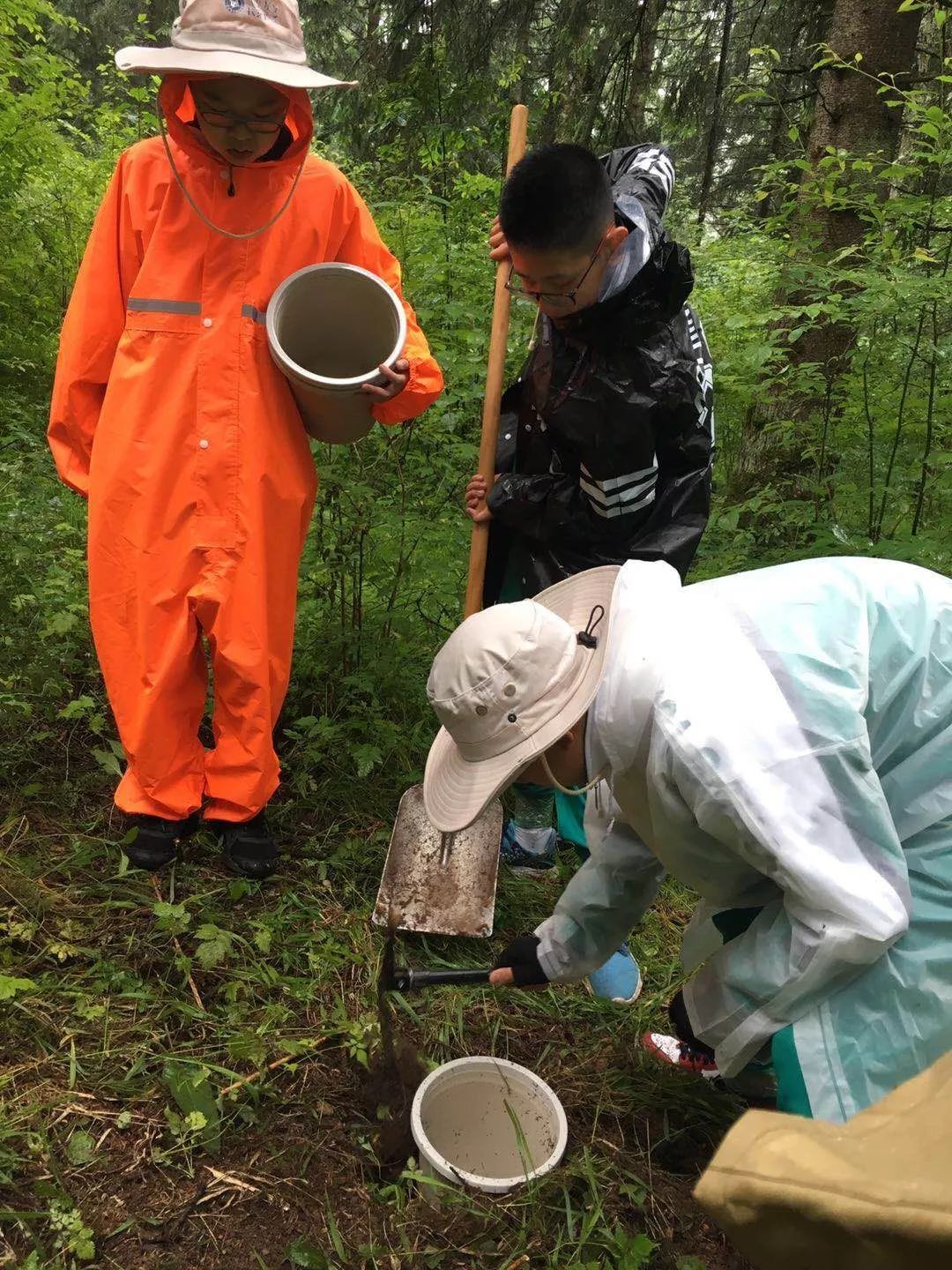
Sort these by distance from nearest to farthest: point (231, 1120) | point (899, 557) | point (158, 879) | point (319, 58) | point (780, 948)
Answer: point (780, 948), point (231, 1120), point (158, 879), point (899, 557), point (319, 58)

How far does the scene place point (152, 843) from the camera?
2.54m

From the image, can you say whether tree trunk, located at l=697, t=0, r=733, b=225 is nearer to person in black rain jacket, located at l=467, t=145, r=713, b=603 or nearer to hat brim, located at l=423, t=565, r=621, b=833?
person in black rain jacket, located at l=467, t=145, r=713, b=603

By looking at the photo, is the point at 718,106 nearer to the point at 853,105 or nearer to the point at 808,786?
the point at 853,105

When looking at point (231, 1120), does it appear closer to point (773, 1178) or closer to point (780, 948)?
point (780, 948)

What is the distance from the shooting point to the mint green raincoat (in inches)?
52.2

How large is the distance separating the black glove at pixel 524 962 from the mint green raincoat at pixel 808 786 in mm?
463

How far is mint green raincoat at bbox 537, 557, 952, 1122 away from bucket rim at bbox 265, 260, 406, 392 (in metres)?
1.04

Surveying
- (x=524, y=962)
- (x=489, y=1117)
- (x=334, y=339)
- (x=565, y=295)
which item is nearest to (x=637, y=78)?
(x=334, y=339)

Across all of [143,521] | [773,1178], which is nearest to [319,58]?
[143,521]

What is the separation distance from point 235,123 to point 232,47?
0.16m

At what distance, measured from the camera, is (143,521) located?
225cm

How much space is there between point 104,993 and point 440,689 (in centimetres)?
137

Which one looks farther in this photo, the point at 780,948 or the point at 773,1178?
the point at 780,948

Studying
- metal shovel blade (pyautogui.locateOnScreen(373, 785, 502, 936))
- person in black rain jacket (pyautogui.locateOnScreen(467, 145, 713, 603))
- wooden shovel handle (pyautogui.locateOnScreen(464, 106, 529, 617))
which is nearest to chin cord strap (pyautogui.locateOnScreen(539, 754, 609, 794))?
metal shovel blade (pyautogui.locateOnScreen(373, 785, 502, 936))
